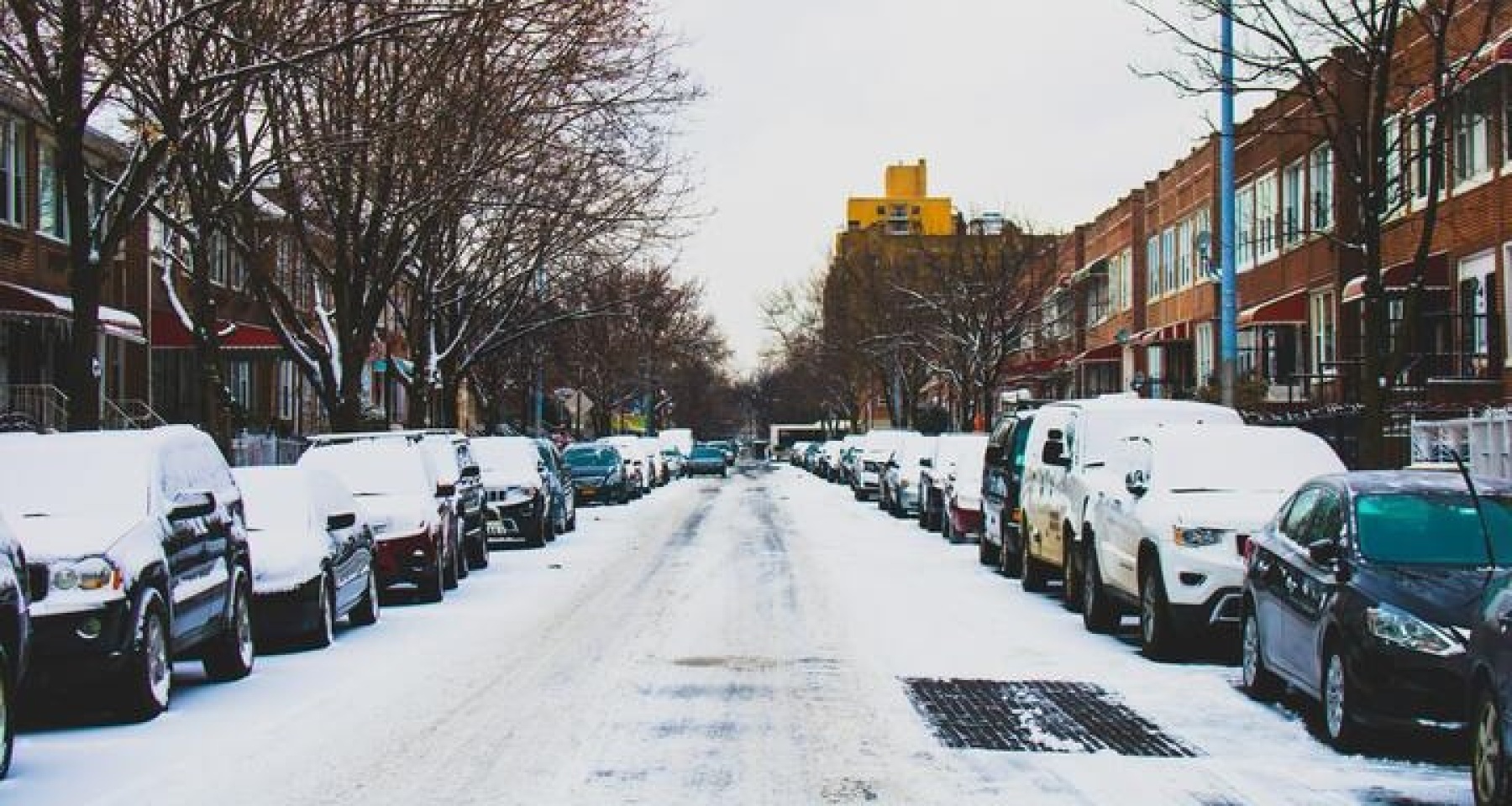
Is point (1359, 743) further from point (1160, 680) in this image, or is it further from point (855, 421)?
point (855, 421)

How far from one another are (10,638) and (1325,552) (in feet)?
22.9

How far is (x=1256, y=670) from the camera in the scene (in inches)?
496

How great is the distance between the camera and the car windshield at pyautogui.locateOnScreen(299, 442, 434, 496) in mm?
21438

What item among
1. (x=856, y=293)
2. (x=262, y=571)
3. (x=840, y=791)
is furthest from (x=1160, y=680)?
(x=856, y=293)

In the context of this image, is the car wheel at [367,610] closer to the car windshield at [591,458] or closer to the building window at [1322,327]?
the building window at [1322,327]

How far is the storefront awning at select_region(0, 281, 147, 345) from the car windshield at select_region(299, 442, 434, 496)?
356 inches

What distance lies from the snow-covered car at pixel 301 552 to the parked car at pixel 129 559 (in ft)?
3.21


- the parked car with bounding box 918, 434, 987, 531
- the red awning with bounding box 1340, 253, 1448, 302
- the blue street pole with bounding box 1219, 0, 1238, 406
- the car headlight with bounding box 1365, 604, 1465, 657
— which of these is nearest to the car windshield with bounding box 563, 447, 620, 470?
the parked car with bounding box 918, 434, 987, 531

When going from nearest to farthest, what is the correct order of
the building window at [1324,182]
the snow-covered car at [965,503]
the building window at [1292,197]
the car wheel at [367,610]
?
the car wheel at [367,610] < the snow-covered car at [965,503] < the building window at [1324,182] < the building window at [1292,197]

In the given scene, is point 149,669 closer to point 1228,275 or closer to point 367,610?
point 367,610

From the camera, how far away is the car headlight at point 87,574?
11.2m

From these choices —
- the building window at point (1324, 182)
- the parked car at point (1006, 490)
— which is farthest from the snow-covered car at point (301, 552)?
the building window at point (1324, 182)

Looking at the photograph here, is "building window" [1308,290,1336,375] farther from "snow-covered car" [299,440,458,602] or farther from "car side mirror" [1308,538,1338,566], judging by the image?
"car side mirror" [1308,538,1338,566]

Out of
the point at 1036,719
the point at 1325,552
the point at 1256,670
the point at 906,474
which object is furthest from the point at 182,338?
the point at 1325,552
